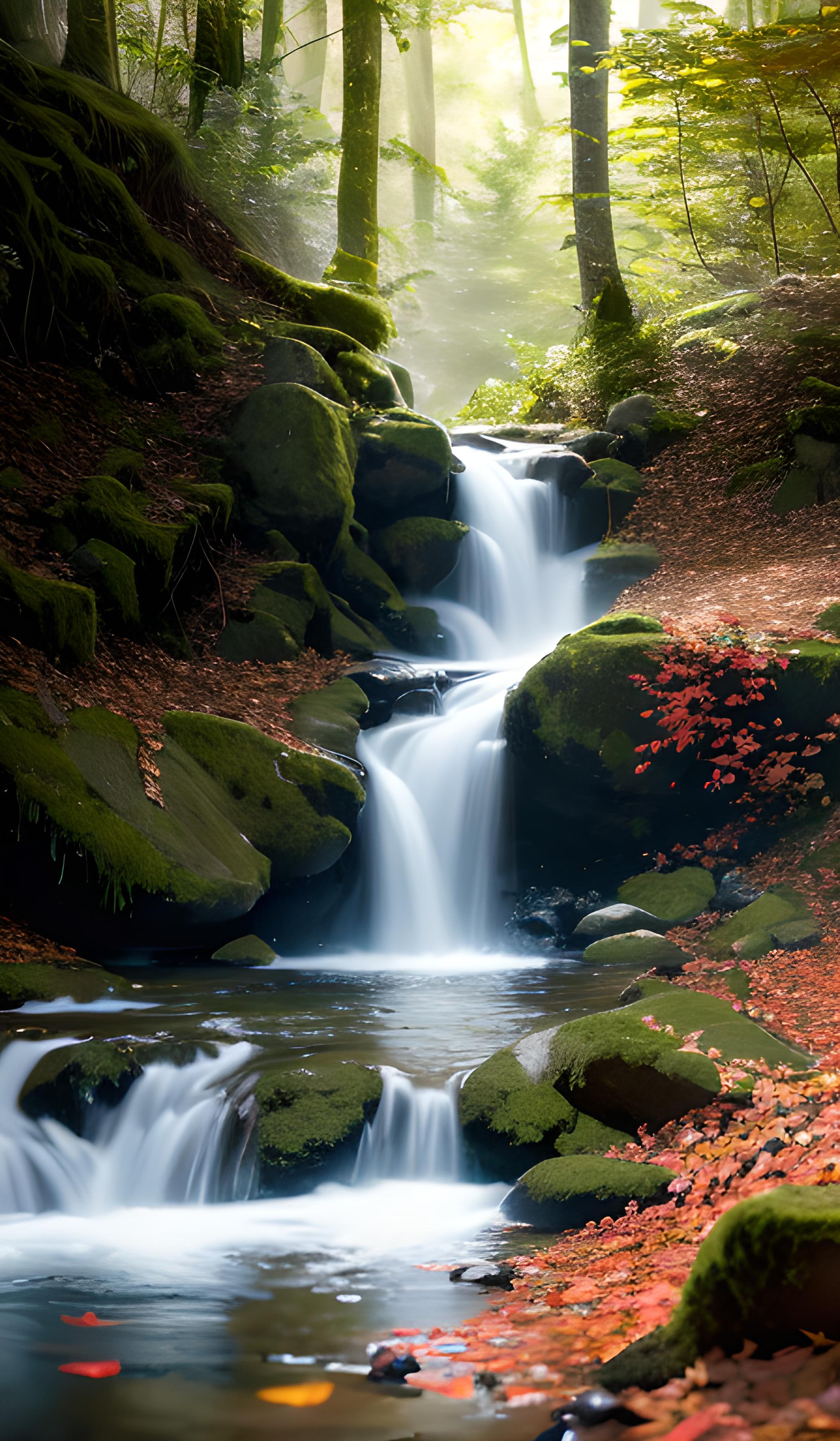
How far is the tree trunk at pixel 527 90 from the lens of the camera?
3941 centimetres

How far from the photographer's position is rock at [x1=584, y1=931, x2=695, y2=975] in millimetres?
7660

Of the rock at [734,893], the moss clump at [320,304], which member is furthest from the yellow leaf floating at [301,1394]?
the moss clump at [320,304]

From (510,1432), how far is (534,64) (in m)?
54.5

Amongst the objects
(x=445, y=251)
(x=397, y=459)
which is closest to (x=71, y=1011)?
(x=397, y=459)

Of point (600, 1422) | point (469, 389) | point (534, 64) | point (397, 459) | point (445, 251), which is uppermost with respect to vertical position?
point (534, 64)

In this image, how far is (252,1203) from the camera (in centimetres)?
454

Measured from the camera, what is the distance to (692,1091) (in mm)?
4211

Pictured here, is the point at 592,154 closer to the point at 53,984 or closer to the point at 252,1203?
the point at 53,984

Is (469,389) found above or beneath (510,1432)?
above

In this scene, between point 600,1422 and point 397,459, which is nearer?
point 600,1422

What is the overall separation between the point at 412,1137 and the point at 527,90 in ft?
156

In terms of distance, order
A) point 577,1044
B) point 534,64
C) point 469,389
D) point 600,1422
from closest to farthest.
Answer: point 600,1422
point 577,1044
point 469,389
point 534,64

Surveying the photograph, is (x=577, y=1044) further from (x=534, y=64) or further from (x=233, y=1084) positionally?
(x=534, y=64)

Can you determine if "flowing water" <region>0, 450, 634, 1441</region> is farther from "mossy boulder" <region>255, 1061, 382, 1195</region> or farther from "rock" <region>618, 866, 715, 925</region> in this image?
"rock" <region>618, 866, 715, 925</region>
